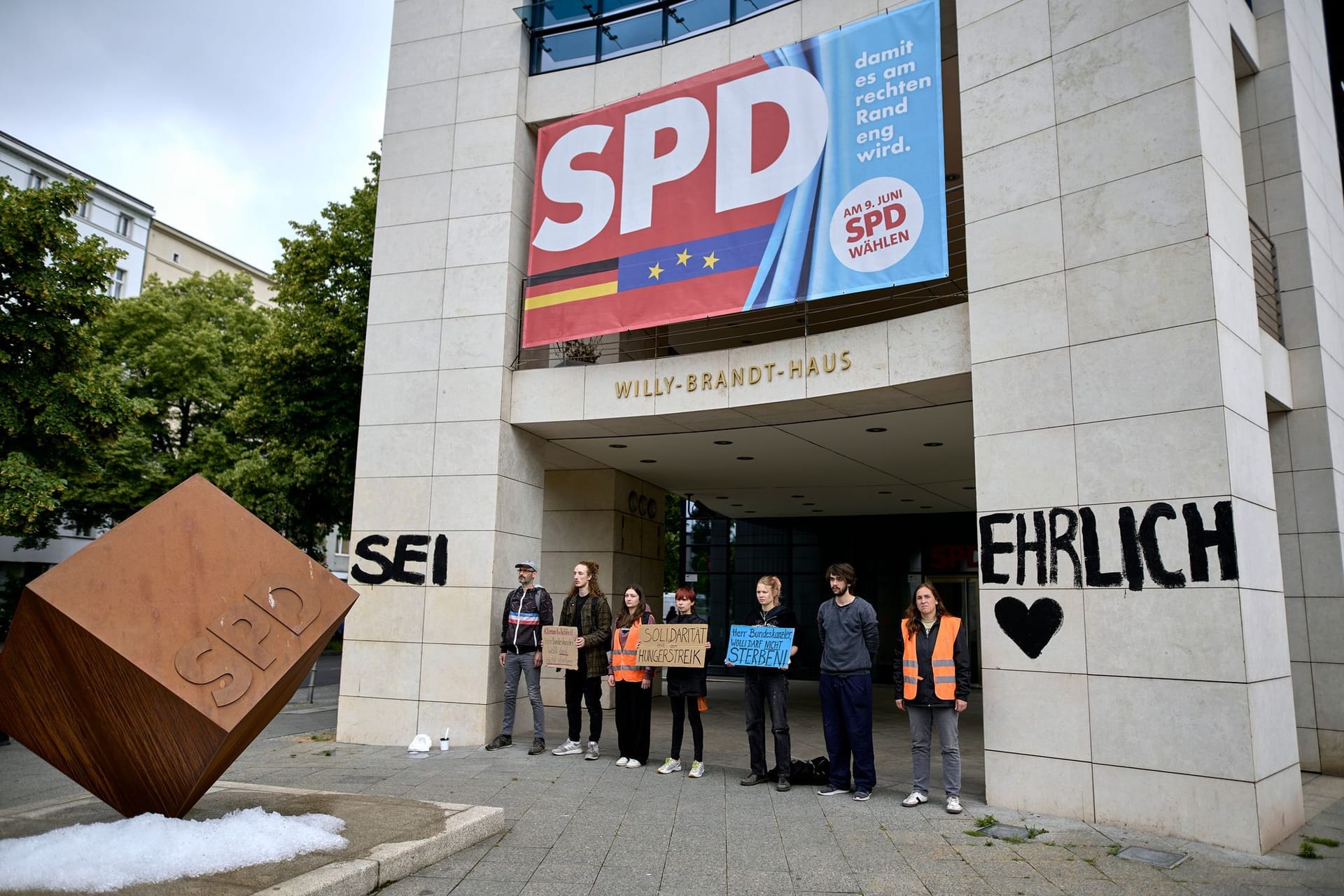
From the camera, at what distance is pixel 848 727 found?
26.3 feet

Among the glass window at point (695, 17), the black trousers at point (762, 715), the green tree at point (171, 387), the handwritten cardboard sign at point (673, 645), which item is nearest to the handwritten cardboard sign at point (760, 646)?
the black trousers at point (762, 715)

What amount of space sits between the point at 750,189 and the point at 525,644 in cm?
596

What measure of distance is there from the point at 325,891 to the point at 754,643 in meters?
4.64

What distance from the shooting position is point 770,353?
1009 cm

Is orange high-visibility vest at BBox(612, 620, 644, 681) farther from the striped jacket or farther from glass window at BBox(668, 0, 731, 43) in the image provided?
glass window at BBox(668, 0, 731, 43)

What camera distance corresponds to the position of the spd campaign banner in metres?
9.42

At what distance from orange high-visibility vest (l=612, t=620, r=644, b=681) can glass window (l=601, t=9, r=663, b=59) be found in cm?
782

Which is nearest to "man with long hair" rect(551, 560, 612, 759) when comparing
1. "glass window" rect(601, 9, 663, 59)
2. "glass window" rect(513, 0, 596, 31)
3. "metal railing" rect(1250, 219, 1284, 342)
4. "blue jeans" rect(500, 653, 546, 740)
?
"blue jeans" rect(500, 653, 546, 740)

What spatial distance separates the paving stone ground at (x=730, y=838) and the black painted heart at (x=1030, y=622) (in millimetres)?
1423

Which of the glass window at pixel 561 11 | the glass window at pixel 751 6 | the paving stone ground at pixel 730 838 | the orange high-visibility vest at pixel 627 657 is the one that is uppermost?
the glass window at pixel 561 11

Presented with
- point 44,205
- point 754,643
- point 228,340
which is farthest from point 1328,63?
point 228,340

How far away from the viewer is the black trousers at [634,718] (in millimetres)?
9406

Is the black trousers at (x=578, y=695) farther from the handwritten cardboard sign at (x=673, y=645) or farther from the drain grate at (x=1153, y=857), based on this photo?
the drain grate at (x=1153, y=857)

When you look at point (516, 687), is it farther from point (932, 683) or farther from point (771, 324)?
point (771, 324)
